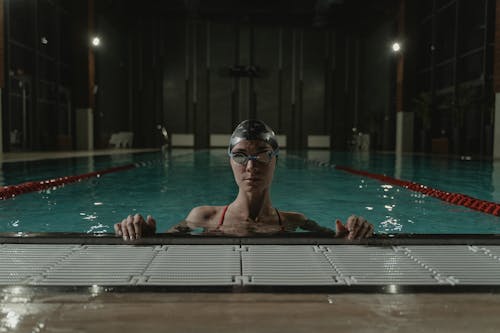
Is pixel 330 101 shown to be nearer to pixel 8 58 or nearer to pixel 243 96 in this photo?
pixel 243 96

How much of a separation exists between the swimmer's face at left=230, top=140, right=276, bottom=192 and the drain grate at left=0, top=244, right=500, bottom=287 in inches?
18.9

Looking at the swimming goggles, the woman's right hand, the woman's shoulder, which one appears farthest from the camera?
the woman's shoulder

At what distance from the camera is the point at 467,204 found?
17.7 ft

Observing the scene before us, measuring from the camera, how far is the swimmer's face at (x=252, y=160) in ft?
8.60

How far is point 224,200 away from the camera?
21.6ft

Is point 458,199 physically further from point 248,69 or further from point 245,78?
point 245,78

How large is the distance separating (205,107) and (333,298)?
2766cm

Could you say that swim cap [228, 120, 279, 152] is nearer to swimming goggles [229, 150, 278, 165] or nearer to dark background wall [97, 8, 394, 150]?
swimming goggles [229, 150, 278, 165]

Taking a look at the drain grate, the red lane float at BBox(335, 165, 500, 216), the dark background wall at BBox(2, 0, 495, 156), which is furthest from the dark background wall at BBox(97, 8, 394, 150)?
the drain grate

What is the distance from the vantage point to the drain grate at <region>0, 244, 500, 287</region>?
177cm

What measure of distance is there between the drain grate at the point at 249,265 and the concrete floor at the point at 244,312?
14 centimetres

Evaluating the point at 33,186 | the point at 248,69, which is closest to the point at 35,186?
the point at 33,186

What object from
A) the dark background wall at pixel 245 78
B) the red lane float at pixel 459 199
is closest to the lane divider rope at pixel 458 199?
the red lane float at pixel 459 199

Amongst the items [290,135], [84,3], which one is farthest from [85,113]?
[290,135]
